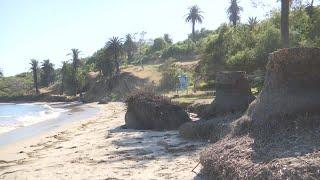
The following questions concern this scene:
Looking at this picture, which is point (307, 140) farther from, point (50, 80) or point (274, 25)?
point (50, 80)

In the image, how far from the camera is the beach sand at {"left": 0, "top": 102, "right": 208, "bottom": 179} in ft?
33.3

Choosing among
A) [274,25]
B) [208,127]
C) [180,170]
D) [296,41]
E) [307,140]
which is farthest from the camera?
[274,25]

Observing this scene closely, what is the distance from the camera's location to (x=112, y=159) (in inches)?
479

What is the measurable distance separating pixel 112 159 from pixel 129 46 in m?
112

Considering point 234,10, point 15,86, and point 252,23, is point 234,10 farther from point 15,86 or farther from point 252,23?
point 15,86

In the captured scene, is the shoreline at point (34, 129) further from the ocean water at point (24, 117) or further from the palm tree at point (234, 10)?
the palm tree at point (234, 10)

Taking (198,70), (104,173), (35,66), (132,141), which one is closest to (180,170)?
(104,173)

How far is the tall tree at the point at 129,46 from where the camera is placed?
4697 inches

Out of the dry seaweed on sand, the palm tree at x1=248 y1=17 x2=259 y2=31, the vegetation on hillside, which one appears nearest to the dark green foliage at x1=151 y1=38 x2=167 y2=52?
the vegetation on hillside

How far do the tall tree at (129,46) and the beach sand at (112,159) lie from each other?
103 m

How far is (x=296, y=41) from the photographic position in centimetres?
3650

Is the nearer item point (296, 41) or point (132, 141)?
point (132, 141)

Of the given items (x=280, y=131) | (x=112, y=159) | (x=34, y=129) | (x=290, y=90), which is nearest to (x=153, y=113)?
(x=112, y=159)

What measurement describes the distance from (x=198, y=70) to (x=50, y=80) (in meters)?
80.3
